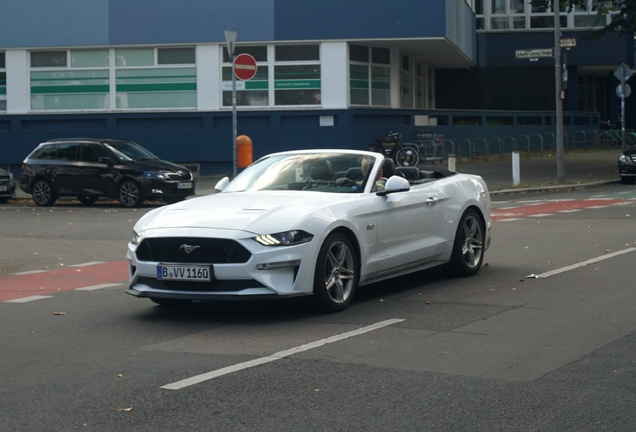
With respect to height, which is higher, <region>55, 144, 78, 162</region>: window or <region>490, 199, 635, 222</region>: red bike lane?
<region>55, 144, 78, 162</region>: window

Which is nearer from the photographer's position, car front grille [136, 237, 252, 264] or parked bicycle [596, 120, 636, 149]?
car front grille [136, 237, 252, 264]

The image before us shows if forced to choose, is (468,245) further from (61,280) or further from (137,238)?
(61,280)

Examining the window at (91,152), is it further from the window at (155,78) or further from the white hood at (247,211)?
the white hood at (247,211)

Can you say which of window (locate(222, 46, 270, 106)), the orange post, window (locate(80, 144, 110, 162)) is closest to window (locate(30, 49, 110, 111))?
window (locate(222, 46, 270, 106))

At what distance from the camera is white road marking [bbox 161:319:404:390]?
6.16 m

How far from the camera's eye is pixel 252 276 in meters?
8.06

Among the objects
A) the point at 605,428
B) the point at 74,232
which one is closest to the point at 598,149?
the point at 74,232

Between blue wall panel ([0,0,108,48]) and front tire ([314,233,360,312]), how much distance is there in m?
24.6

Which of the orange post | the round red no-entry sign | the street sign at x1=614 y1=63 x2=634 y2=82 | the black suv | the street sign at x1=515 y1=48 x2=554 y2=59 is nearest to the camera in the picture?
the round red no-entry sign

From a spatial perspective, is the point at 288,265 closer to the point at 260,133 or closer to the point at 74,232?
the point at 74,232

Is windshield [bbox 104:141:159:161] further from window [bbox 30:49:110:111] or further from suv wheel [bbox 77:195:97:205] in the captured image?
window [bbox 30:49:110:111]

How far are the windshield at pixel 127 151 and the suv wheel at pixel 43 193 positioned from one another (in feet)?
5.81

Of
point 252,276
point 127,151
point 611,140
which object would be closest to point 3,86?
point 127,151

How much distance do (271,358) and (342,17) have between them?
25.2m
